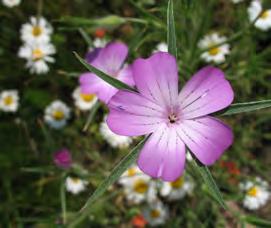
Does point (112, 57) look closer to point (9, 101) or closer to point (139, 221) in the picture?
point (139, 221)

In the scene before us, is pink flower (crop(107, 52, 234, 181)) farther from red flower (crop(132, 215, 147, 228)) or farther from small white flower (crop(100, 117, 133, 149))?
red flower (crop(132, 215, 147, 228))

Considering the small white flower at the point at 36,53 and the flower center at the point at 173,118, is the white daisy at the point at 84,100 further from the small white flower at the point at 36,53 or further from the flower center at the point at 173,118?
the flower center at the point at 173,118

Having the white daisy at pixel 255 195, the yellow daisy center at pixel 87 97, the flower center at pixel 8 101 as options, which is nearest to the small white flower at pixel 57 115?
the yellow daisy center at pixel 87 97

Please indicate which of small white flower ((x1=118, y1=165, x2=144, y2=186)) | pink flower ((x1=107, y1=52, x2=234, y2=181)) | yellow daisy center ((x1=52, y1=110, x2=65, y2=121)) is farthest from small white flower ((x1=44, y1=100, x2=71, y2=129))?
pink flower ((x1=107, y1=52, x2=234, y2=181))

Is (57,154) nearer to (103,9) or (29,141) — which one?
(29,141)

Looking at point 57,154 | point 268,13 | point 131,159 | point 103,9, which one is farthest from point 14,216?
point 268,13

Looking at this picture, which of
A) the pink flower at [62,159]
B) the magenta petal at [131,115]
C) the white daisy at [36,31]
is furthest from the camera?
the white daisy at [36,31]

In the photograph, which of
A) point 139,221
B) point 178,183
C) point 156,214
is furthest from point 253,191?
point 139,221
